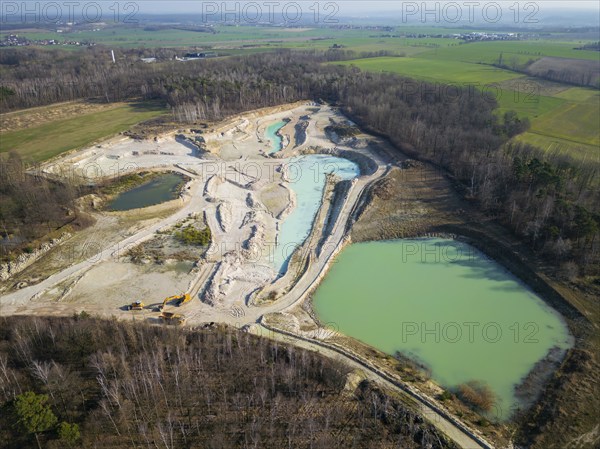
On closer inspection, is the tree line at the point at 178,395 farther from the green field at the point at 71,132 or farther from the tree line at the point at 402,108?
the green field at the point at 71,132

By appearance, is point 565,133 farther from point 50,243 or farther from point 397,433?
point 50,243

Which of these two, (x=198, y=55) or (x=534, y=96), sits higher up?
(x=198, y=55)

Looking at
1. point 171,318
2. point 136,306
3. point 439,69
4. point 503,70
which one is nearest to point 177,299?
point 171,318

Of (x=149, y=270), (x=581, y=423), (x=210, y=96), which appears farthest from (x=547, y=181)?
(x=210, y=96)

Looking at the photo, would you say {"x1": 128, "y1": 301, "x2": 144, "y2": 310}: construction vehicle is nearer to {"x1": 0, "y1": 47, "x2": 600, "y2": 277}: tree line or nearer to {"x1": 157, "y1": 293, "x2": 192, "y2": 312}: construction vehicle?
{"x1": 157, "y1": 293, "x2": 192, "y2": 312}: construction vehicle

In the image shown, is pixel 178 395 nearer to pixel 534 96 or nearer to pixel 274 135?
pixel 274 135

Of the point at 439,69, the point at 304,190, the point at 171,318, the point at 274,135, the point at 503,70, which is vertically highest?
the point at 439,69

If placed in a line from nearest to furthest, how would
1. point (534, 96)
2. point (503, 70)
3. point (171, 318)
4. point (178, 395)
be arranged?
point (178, 395)
point (171, 318)
point (534, 96)
point (503, 70)
